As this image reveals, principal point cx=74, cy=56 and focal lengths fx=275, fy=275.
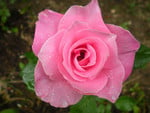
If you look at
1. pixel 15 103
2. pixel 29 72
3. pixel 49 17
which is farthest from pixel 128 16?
pixel 49 17

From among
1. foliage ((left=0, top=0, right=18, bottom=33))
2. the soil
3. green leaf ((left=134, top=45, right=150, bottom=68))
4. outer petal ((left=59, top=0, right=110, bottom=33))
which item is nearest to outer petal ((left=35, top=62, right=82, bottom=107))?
outer petal ((left=59, top=0, right=110, bottom=33))

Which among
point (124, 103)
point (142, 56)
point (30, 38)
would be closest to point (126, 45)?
point (142, 56)

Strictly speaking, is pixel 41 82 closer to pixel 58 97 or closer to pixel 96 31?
pixel 58 97

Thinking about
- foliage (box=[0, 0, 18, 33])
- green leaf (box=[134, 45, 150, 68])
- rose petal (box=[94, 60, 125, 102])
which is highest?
rose petal (box=[94, 60, 125, 102])

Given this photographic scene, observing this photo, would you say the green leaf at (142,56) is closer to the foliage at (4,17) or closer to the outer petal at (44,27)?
the outer petal at (44,27)

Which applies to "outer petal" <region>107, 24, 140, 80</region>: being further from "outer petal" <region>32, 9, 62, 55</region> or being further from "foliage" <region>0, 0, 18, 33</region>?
"foliage" <region>0, 0, 18, 33</region>

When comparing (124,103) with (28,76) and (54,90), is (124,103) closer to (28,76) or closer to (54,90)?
(28,76)

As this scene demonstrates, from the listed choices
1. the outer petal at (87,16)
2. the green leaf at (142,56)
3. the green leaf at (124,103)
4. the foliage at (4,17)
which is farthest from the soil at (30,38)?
the outer petal at (87,16)
